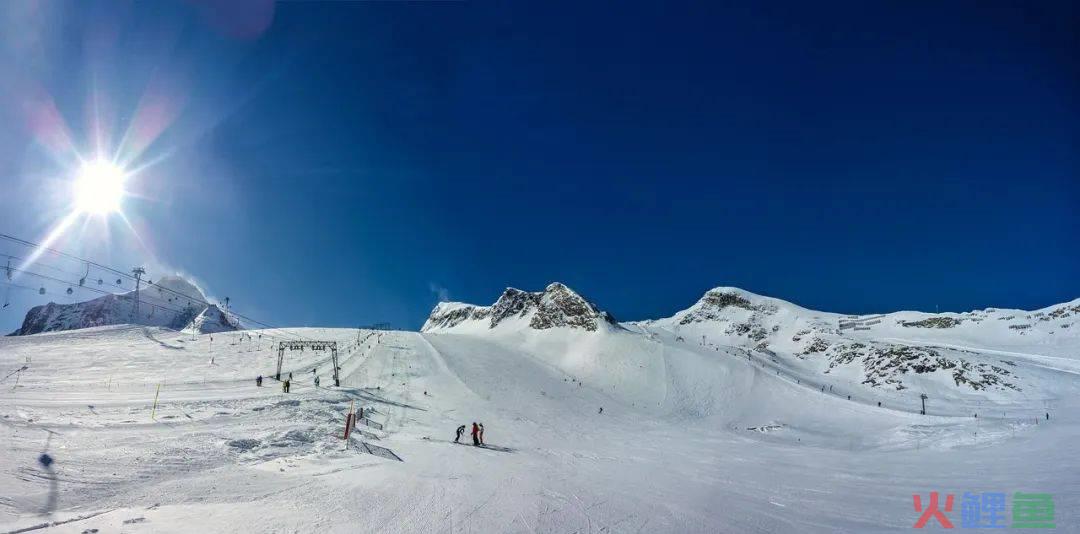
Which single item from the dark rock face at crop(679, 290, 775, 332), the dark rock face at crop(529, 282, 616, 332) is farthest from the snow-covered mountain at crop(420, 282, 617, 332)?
the dark rock face at crop(679, 290, 775, 332)

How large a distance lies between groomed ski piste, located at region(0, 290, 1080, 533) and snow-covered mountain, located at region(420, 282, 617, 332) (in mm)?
34532

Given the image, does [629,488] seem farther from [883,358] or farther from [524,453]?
[883,358]

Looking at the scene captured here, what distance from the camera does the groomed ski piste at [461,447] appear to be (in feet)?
33.1

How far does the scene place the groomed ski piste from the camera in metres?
10.1

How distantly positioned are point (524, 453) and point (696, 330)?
157 meters

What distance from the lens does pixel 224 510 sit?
9.09 meters

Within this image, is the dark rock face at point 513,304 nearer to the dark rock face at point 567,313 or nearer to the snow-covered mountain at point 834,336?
the snow-covered mountain at point 834,336

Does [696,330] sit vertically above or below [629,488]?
above

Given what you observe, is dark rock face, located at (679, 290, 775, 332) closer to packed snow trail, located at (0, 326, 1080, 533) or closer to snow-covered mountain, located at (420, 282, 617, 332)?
snow-covered mountain, located at (420, 282, 617, 332)

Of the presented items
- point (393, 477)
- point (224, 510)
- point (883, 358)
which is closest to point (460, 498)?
point (393, 477)

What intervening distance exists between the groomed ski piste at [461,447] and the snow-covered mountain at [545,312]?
1360 inches

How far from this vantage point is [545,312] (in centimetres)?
10844

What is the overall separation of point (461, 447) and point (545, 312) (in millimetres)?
86366

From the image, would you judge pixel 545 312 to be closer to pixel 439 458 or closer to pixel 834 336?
pixel 834 336
